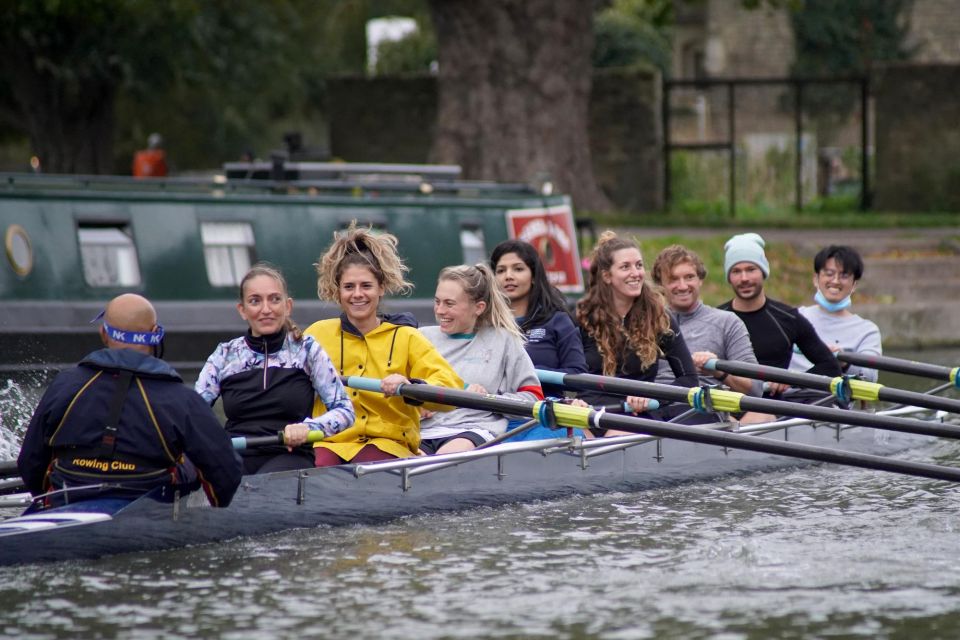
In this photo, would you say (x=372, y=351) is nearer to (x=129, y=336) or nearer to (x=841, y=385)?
(x=129, y=336)

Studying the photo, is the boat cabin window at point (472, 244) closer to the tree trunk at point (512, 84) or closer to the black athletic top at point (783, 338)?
the black athletic top at point (783, 338)

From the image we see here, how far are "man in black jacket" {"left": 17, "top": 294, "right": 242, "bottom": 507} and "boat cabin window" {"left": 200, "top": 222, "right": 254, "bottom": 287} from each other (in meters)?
6.77

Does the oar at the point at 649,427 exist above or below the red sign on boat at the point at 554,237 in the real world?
below

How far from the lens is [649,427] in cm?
872

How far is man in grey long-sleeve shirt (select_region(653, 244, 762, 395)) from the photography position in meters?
10.9

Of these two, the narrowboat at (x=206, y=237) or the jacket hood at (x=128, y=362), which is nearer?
the jacket hood at (x=128, y=362)

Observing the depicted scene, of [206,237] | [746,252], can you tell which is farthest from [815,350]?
[206,237]

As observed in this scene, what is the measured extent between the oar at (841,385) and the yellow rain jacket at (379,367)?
2198 mm

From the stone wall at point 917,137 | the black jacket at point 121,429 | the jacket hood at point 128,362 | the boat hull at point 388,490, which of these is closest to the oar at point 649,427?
the boat hull at point 388,490

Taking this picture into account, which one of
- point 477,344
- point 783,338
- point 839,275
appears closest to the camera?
point 477,344

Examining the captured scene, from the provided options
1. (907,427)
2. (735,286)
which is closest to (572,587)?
(907,427)

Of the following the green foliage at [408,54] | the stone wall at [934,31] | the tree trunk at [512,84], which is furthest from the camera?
the stone wall at [934,31]

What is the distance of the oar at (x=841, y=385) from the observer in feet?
33.3

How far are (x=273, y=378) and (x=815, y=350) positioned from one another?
4.18 m
